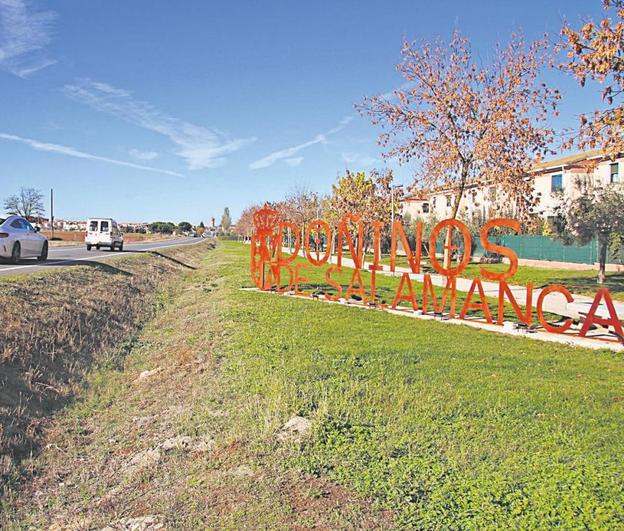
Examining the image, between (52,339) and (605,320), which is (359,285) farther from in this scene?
(52,339)

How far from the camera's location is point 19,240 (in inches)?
720

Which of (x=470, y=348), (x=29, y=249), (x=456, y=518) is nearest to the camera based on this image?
(x=456, y=518)

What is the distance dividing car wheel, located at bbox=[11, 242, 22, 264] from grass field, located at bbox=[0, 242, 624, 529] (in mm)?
10417

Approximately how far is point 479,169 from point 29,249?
1530 cm

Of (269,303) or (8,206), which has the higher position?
(8,206)

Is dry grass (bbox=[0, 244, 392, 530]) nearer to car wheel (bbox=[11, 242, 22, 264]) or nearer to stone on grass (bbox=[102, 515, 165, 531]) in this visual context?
stone on grass (bbox=[102, 515, 165, 531])

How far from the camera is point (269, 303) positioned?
14.2 m

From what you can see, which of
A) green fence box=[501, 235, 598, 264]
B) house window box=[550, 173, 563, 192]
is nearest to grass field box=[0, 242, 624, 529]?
green fence box=[501, 235, 598, 264]

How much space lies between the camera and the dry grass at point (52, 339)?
7.16 metres

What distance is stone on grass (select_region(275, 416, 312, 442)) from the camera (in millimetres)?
5371

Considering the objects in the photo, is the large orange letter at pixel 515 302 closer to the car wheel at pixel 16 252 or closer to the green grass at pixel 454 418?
A: the green grass at pixel 454 418

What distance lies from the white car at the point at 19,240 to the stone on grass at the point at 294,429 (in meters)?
15.0

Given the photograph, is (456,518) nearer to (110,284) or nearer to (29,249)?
(110,284)

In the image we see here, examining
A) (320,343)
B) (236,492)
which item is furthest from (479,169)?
(236,492)
